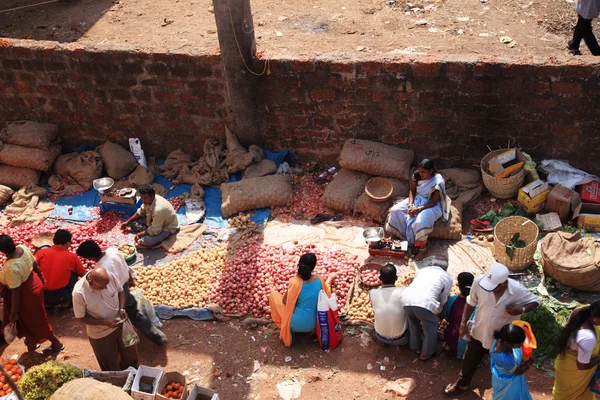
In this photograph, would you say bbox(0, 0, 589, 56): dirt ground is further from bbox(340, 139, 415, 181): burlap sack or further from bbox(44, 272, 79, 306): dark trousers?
bbox(44, 272, 79, 306): dark trousers

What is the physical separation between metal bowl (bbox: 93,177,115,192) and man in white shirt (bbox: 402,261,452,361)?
15.8ft

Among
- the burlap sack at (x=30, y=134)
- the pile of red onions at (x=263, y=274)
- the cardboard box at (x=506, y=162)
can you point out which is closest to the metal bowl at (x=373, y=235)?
the pile of red onions at (x=263, y=274)

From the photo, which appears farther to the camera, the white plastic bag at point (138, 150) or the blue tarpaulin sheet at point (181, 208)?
the white plastic bag at point (138, 150)

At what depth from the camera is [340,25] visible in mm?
10625

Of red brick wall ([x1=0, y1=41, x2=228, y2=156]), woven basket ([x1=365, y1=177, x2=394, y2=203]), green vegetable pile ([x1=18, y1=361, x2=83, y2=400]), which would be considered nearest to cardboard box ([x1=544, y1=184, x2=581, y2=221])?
woven basket ([x1=365, y1=177, x2=394, y2=203])

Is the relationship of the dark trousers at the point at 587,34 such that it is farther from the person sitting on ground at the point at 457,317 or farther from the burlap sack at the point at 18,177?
the burlap sack at the point at 18,177

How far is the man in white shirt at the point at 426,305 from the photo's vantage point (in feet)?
18.3

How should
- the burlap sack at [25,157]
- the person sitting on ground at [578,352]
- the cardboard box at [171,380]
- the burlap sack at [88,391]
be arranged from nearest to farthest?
the person sitting on ground at [578,352] < the burlap sack at [88,391] < the cardboard box at [171,380] < the burlap sack at [25,157]

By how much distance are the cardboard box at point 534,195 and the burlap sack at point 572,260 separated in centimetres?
81

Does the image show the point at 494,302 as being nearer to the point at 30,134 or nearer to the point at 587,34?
the point at 587,34

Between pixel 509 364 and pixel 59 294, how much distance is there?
15.9 feet

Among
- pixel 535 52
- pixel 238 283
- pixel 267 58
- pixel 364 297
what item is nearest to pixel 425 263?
pixel 364 297

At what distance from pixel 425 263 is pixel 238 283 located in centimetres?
221

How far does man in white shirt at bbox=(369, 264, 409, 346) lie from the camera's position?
5789 mm
